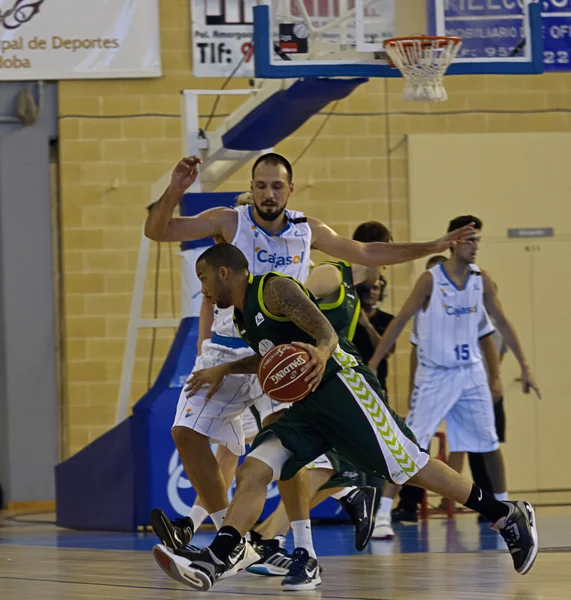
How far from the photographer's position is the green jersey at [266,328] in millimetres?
5309

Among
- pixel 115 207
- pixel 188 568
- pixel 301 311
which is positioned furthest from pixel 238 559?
pixel 115 207

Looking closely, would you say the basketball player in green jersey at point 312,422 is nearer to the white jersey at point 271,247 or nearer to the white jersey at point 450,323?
the white jersey at point 271,247

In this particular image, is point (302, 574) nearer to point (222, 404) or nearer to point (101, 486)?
point (222, 404)

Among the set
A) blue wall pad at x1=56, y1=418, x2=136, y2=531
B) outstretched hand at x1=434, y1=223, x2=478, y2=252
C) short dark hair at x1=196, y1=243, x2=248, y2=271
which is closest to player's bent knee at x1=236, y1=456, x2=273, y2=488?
short dark hair at x1=196, y1=243, x2=248, y2=271

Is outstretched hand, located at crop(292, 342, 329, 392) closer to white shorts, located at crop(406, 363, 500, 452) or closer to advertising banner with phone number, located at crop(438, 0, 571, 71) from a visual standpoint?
white shorts, located at crop(406, 363, 500, 452)

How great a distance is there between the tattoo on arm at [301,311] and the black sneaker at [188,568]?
908mm

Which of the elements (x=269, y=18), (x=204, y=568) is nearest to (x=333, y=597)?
(x=204, y=568)

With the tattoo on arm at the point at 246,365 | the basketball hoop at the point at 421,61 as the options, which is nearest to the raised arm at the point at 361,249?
the tattoo on arm at the point at 246,365

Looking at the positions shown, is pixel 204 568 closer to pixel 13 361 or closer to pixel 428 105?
pixel 13 361

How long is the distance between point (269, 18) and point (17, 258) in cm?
490

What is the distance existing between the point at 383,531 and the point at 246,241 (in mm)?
2492

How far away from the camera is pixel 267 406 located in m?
6.18

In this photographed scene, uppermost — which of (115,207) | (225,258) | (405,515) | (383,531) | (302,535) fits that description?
(115,207)

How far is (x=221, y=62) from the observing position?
1245cm
